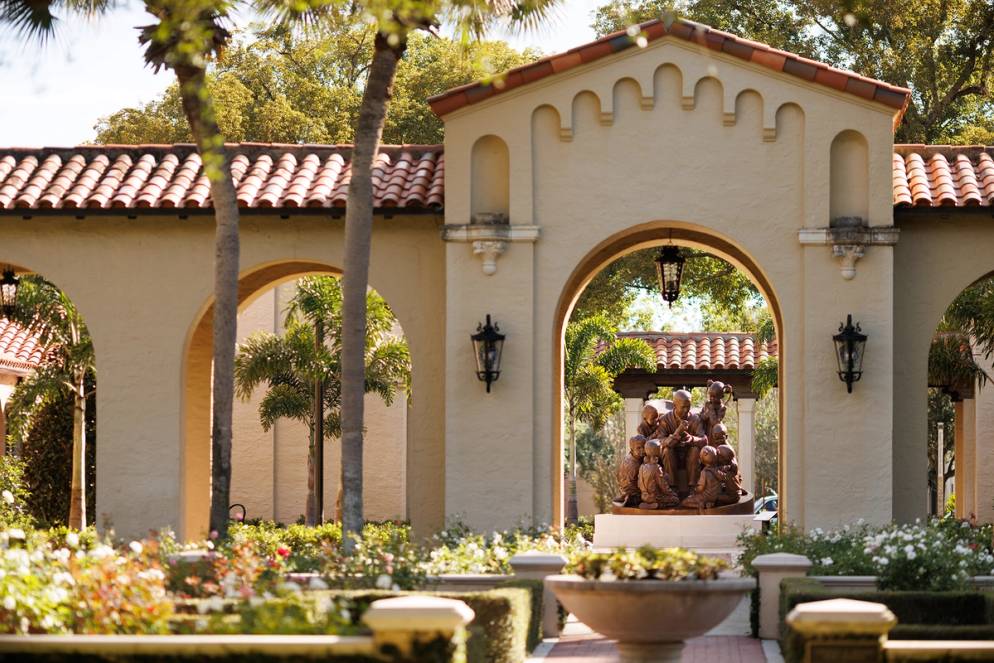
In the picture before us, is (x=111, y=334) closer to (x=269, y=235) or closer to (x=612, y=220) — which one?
(x=269, y=235)

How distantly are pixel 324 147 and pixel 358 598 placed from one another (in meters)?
9.59

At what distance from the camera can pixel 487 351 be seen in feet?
56.7

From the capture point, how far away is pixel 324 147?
19219 mm

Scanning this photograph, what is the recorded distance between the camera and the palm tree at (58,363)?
25203 mm

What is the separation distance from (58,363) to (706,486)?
11271mm

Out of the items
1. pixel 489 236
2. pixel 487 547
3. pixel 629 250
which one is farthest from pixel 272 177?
pixel 487 547

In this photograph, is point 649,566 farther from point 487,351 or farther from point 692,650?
point 487,351

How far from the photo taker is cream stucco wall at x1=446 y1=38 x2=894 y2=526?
1731 cm

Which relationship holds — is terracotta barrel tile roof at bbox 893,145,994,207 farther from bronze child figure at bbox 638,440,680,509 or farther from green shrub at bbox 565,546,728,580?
green shrub at bbox 565,546,728,580

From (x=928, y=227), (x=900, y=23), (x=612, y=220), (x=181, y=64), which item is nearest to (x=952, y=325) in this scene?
(x=900, y=23)

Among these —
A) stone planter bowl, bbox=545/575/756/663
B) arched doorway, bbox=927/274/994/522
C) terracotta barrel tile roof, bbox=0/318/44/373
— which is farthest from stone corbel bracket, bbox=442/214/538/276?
terracotta barrel tile roof, bbox=0/318/44/373

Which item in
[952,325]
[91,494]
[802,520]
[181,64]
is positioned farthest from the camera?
[91,494]

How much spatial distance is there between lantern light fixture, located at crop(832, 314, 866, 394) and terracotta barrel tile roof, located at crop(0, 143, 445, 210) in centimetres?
471

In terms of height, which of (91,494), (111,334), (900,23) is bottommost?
(91,494)
